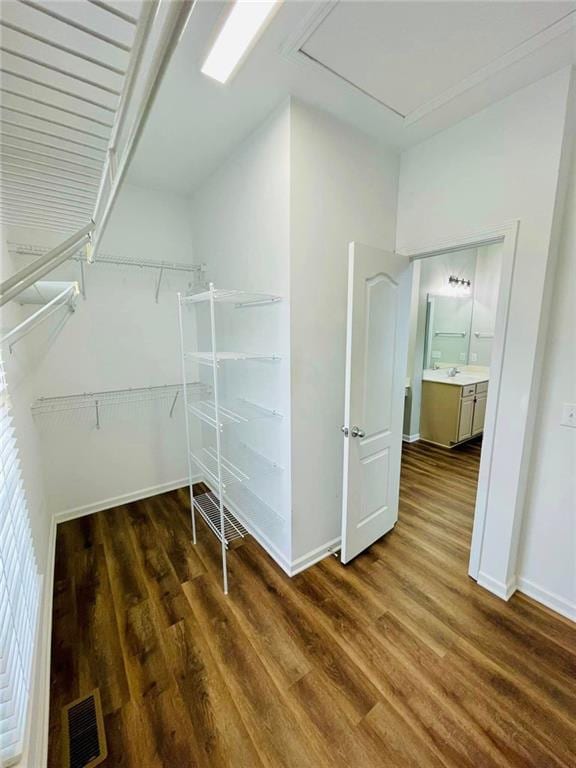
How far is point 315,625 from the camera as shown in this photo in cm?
170

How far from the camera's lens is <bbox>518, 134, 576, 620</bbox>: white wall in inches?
63.6

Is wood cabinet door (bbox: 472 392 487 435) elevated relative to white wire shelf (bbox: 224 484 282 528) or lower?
elevated

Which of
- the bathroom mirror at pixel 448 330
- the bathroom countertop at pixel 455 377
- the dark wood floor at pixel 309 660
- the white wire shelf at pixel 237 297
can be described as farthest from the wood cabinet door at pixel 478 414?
the white wire shelf at pixel 237 297

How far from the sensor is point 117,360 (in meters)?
2.70

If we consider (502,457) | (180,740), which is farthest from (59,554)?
(502,457)

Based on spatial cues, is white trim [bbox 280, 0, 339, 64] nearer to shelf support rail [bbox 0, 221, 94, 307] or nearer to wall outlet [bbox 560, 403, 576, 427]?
shelf support rail [bbox 0, 221, 94, 307]

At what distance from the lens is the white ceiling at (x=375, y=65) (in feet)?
3.99

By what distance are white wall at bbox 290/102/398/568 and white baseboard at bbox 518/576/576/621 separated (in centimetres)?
114

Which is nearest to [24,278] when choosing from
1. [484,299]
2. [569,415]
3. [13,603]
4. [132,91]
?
[132,91]

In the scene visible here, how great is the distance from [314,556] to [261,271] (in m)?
1.90

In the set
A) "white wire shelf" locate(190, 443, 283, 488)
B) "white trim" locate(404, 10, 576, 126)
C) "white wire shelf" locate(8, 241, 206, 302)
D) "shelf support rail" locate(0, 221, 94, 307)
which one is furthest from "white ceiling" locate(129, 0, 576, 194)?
"white wire shelf" locate(190, 443, 283, 488)

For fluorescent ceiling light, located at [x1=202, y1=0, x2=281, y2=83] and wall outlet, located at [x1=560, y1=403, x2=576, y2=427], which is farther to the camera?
wall outlet, located at [x1=560, y1=403, x2=576, y2=427]

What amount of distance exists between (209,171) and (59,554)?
3.00 metres

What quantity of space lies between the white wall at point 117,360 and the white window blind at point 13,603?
110cm
